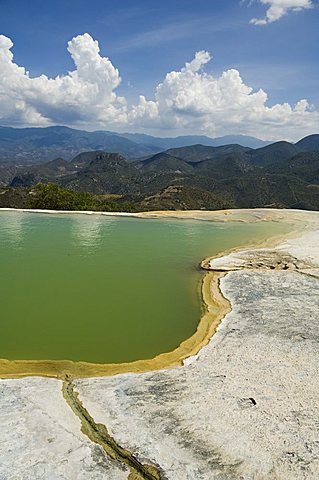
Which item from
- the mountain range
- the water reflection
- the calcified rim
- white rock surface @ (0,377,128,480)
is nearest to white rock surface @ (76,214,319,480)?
the calcified rim

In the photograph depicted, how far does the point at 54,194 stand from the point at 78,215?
42.6 feet

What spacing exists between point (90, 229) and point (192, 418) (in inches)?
904

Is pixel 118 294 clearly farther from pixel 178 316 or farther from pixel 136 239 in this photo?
pixel 136 239

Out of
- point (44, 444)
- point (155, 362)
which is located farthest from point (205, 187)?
point (44, 444)

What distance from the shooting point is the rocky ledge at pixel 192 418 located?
618cm

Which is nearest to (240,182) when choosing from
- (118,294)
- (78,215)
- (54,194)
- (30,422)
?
(54,194)

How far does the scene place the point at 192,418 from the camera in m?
7.33

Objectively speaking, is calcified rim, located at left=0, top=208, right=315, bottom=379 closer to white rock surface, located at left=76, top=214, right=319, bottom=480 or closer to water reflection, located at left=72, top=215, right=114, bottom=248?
white rock surface, located at left=76, top=214, right=319, bottom=480

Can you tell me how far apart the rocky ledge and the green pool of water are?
1.78 metres

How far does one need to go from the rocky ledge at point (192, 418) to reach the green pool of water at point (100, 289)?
1783 mm

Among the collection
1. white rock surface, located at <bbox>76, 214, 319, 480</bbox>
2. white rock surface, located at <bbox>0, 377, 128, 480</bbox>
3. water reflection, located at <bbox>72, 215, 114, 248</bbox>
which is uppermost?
water reflection, located at <bbox>72, 215, 114, 248</bbox>

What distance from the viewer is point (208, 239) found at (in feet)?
86.6

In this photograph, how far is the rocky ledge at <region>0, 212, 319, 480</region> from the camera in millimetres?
6184

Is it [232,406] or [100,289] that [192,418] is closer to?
[232,406]
